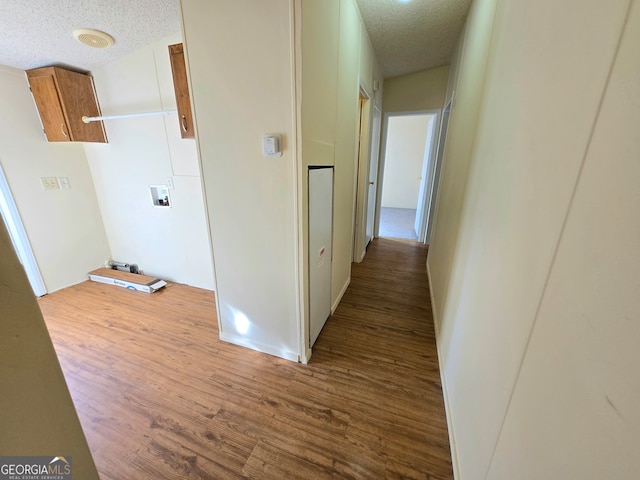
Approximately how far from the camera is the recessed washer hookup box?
2836 millimetres

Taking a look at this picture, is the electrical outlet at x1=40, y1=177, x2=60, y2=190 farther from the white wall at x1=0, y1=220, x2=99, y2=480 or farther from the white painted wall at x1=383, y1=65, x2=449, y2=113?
the white painted wall at x1=383, y1=65, x2=449, y2=113

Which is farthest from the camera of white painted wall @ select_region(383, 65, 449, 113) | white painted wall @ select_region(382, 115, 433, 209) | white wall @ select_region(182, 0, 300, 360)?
white painted wall @ select_region(382, 115, 433, 209)

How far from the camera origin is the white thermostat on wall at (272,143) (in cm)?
141

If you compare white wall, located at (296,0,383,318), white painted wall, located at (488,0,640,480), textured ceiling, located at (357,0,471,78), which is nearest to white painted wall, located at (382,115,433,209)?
textured ceiling, located at (357,0,471,78)

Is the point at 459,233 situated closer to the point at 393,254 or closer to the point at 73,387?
the point at 393,254

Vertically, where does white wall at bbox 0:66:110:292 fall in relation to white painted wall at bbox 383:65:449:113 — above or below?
below

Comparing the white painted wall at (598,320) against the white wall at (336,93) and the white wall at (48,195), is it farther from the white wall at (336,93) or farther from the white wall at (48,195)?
the white wall at (48,195)

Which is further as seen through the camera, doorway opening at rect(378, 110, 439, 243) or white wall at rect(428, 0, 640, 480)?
doorway opening at rect(378, 110, 439, 243)

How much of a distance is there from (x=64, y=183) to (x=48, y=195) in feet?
0.66

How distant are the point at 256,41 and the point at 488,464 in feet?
7.12

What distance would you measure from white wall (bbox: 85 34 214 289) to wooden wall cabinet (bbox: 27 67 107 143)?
0.42ft

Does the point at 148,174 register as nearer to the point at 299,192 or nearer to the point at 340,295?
the point at 299,192

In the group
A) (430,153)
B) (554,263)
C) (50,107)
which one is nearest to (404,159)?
(430,153)

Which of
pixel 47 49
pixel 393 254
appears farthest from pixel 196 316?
pixel 393 254
